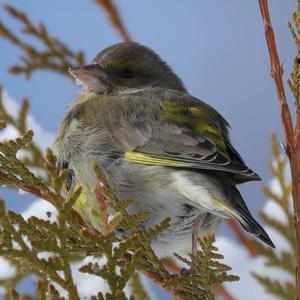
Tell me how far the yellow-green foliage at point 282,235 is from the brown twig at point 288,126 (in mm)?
1002

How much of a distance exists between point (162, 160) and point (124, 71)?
2.92 feet

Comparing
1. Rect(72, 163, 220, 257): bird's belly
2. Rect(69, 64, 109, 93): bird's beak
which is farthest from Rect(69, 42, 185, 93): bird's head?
Rect(72, 163, 220, 257): bird's belly

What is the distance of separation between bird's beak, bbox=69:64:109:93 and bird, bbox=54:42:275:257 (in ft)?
0.42

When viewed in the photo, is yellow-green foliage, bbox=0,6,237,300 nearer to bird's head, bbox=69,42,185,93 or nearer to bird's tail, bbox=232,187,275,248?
bird's tail, bbox=232,187,275,248

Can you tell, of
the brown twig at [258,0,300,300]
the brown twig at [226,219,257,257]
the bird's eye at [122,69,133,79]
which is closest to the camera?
the brown twig at [258,0,300,300]

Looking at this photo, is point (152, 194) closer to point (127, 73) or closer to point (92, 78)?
point (92, 78)

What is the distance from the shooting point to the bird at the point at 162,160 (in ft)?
5.73

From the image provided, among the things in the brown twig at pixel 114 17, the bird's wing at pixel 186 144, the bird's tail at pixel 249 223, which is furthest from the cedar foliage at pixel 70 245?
the brown twig at pixel 114 17

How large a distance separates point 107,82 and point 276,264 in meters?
1.01

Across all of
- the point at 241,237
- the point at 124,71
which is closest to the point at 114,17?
the point at 124,71

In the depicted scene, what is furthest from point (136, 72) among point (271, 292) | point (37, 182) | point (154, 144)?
point (37, 182)

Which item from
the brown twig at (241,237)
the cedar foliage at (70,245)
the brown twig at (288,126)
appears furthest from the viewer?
the brown twig at (241,237)

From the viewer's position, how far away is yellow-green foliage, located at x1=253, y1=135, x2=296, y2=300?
238 centimetres

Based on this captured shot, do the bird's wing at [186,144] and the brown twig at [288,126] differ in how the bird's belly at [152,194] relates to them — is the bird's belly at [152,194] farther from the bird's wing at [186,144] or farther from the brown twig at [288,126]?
the brown twig at [288,126]
